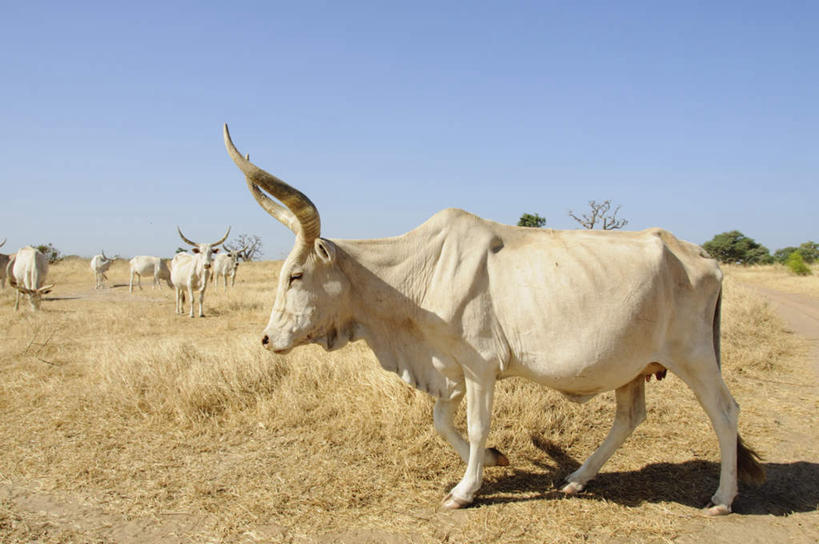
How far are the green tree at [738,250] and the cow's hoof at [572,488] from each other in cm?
5662

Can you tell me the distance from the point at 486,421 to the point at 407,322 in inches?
34.0

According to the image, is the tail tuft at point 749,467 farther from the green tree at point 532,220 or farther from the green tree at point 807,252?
the green tree at point 807,252

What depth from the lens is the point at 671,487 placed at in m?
4.14

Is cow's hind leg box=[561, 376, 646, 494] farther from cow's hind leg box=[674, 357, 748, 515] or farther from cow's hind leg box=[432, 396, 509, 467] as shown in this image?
cow's hind leg box=[432, 396, 509, 467]

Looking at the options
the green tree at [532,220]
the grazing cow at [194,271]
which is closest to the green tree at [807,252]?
the green tree at [532,220]

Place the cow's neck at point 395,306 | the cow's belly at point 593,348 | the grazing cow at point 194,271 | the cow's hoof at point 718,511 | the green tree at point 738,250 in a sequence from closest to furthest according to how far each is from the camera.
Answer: the cow's belly at point 593,348 → the cow's hoof at point 718,511 → the cow's neck at point 395,306 → the grazing cow at point 194,271 → the green tree at point 738,250

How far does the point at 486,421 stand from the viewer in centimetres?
371

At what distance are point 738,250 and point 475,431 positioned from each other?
60.2 m

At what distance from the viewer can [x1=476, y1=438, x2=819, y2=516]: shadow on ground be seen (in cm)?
389

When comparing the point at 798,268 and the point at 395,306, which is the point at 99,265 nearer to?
the point at 395,306

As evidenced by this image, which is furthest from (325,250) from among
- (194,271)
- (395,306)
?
(194,271)

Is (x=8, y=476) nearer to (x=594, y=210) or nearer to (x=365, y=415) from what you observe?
(x=365, y=415)

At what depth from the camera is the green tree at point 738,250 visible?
2109 inches

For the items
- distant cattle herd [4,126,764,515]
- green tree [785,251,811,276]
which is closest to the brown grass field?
distant cattle herd [4,126,764,515]
